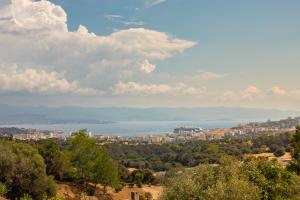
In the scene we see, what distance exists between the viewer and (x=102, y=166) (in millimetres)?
44000

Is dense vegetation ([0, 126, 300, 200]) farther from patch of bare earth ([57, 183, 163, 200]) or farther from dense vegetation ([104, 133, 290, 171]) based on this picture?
→ dense vegetation ([104, 133, 290, 171])

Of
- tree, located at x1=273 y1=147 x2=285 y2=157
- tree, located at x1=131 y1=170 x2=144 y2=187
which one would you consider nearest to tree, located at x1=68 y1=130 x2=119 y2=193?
tree, located at x1=131 y1=170 x2=144 y2=187

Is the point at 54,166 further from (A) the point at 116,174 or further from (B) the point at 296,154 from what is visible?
(B) the point at 296,154

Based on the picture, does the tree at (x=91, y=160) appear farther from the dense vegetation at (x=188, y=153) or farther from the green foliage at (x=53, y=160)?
the dense vegetation at (x=188, y=153)

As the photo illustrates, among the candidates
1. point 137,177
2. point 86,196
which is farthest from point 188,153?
point 86,196

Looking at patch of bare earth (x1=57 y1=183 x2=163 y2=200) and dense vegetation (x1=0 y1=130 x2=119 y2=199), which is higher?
dense vegetation (x1=0 y1=130 x2=119 y2=199)

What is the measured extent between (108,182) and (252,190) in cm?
2675

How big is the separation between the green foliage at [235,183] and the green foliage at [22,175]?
18079 millimetres

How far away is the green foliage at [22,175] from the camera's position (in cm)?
3572

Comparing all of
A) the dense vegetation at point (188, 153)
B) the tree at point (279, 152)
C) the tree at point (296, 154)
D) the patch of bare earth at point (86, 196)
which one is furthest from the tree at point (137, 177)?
the tree at point (279, 152)

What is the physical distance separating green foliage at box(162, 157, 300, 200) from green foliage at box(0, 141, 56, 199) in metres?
18.1

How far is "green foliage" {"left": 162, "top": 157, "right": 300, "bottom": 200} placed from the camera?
18.9 meters

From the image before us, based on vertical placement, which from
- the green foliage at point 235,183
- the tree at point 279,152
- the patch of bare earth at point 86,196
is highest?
the green foliage at point 235,183

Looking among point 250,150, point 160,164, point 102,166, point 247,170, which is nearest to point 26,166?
point 102,166
